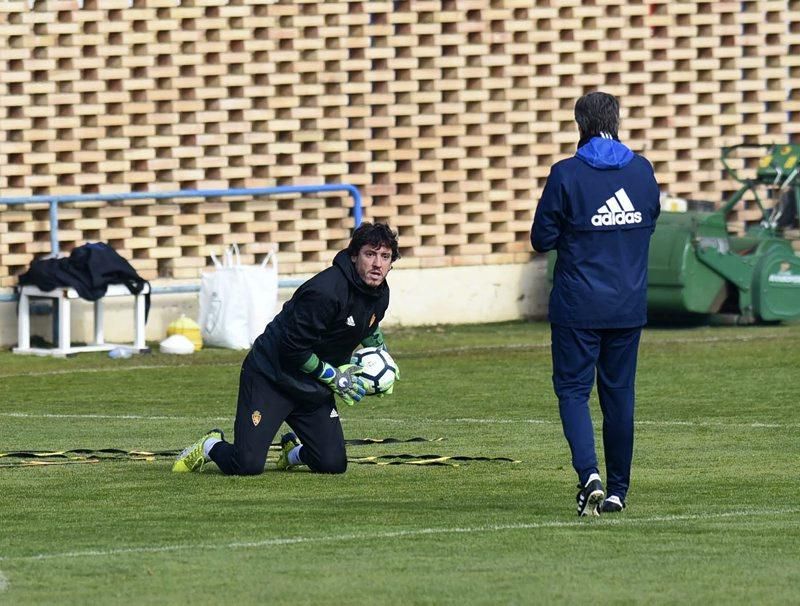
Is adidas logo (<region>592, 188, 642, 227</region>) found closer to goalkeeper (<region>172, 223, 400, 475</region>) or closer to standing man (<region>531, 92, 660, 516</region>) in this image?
standing man (<region>531, 92, 660, 516</region>)

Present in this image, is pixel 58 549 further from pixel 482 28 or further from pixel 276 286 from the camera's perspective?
pixel 482 28

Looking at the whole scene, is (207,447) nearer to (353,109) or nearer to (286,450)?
(286,450)

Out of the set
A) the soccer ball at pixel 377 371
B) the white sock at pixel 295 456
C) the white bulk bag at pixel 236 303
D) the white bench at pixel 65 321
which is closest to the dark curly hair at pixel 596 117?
the soccer ball at pixel 377 371

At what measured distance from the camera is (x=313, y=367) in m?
11.0

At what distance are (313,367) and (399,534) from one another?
215cm

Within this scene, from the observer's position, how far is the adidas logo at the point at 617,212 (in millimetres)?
9414

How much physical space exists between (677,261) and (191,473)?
35.8 ft

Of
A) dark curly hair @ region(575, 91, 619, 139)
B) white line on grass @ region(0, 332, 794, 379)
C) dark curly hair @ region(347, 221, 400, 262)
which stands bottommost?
white line on grass @ region(0, 332, 794, 379)

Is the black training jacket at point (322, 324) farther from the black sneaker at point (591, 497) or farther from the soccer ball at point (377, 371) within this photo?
the black sneaker at point (591, 497)

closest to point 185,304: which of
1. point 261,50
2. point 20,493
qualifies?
point 261,50

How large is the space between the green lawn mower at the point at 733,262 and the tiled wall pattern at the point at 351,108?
2.00m

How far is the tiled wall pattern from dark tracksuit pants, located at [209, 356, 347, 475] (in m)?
9.69

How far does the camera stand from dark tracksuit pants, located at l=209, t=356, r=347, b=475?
11.3 m

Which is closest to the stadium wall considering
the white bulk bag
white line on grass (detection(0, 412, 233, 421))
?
the white bulk bag
